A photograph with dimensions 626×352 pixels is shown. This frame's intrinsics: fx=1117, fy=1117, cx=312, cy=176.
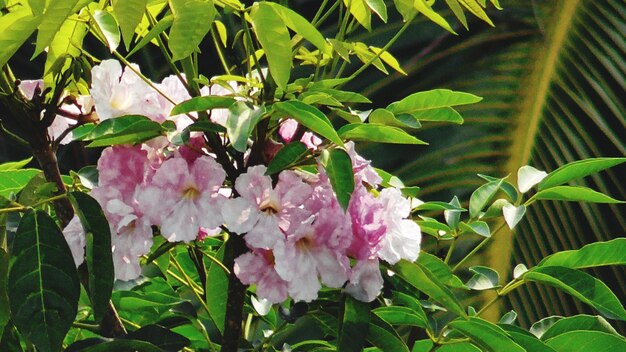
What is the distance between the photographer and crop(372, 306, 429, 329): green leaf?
2.33 feet

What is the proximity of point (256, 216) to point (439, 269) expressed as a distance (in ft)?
0.49

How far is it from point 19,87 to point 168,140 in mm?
137

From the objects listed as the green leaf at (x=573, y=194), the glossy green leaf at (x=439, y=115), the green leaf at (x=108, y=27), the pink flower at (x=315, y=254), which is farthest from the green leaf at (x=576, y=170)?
the green leaf at (x=108, y=27)

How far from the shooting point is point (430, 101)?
0.72 meters

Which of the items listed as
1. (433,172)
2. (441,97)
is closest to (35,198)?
(441,97)

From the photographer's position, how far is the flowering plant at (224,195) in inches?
24.9

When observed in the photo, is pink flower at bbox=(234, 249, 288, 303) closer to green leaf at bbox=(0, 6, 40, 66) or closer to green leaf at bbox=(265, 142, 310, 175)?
green leaf at bbox=(265, 142, 310, 175)

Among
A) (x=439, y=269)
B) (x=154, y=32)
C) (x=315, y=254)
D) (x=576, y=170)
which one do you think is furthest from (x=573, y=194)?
(x=154, y=32)

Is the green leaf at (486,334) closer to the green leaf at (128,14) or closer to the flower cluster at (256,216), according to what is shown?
the flower cluster at (256,216)

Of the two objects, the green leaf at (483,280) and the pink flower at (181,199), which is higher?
the pink flower at (181,199)

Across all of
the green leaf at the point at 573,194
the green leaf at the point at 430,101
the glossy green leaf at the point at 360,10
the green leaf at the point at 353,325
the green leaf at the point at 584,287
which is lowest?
the green leaf at the point at 353,325

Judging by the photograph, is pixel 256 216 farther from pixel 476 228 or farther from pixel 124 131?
pixel 476 228

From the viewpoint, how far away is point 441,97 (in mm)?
722

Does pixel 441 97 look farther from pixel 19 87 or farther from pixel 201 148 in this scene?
pixel 19 87
